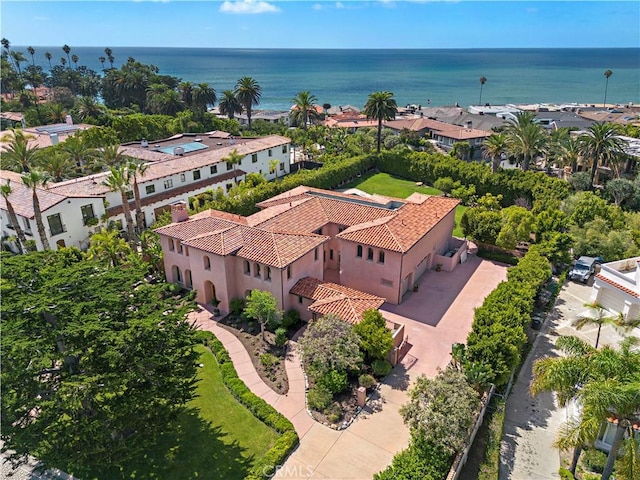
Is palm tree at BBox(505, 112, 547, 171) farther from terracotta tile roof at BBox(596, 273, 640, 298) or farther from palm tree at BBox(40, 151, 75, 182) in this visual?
palm tree at BBox(40, 151, 75, 182)

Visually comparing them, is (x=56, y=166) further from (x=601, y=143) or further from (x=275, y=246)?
(x=601, y=143)

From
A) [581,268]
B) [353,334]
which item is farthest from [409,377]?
[581,268]

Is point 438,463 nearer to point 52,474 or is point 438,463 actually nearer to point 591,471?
point 591,471

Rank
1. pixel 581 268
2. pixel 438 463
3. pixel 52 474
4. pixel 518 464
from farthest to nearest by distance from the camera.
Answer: pixel 581 268
pixel 518 464
pixel 52 474
pixel 438 463

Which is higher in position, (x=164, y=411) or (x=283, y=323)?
(x=164, y=411)

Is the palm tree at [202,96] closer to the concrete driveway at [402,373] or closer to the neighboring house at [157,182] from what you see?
the neighboring house at [157,182]
